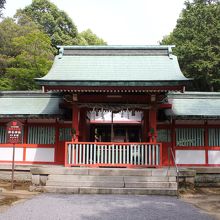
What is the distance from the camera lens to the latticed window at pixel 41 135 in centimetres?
1591

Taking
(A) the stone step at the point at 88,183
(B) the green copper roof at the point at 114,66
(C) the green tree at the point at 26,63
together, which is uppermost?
(C) the green tree at the point at 26,63

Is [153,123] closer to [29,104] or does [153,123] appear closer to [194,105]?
[194,105]

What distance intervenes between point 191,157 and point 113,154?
14.0 ft

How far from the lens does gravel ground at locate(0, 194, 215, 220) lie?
7875 millimetres

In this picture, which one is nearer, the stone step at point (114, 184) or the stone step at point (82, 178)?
the stone step at point (114, 184)

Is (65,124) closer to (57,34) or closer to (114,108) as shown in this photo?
(114,108)

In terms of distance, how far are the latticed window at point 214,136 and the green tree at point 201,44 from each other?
15.3 meters

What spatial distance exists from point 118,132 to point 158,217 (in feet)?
39.1

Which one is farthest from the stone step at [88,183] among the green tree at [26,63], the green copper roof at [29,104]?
the green tree at [26,63]

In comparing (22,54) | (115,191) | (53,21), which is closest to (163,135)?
(115,191)

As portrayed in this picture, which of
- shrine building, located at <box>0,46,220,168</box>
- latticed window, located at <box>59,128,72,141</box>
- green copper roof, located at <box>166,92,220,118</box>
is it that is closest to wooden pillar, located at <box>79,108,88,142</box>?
shrine building, located at <box>0,46,220,168</box>

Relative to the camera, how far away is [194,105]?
54.5 ft

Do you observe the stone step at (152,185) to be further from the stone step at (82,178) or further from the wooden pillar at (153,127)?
the wooden pillar at (153,127)

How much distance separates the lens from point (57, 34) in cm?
4762
